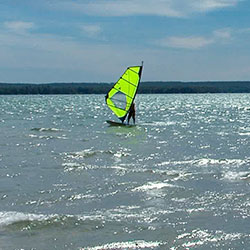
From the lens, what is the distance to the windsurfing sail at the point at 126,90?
36.6 metres

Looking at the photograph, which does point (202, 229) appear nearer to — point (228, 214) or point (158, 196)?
point (228, 214)

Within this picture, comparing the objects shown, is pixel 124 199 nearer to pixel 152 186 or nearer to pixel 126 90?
pixel 152 186

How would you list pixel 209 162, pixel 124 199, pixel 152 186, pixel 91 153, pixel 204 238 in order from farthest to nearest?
pixel 91 153, pixel 209 162, pixel 152 186, pixel 124 199, pixel 204 238

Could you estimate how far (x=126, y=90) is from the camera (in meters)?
37.0

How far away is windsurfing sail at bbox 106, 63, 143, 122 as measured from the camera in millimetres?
36562

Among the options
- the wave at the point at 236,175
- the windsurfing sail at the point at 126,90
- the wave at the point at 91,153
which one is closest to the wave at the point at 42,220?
the wave at the point at 236,175

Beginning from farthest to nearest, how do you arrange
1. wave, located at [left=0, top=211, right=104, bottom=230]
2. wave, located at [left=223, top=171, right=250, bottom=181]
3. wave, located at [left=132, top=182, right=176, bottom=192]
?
wave, located at [left=223, top=171, right=250, bottom=181] < wave, located at [left=132, top=182, right=176, bottom=192] < wave, located at [left=0, top=211, right=104, bottom=230]

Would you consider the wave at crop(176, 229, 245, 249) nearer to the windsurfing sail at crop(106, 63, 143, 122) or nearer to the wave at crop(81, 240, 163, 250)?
the wave at crop(81, 240, 163, 250)

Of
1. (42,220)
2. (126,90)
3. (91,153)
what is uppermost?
(126,90)

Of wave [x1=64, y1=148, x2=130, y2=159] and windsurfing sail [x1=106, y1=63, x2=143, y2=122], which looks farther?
windsurfing sail [x1=106, y1=63, x2=143, y2=122]

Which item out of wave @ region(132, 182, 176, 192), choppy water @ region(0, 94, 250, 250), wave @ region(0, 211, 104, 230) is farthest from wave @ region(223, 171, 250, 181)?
wave @ region(0, 211, 104, 230)

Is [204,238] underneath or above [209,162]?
above

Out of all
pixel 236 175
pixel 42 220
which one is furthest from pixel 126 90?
pixel 42 220

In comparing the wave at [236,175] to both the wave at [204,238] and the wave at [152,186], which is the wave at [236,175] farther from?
the wave at [204,238]
